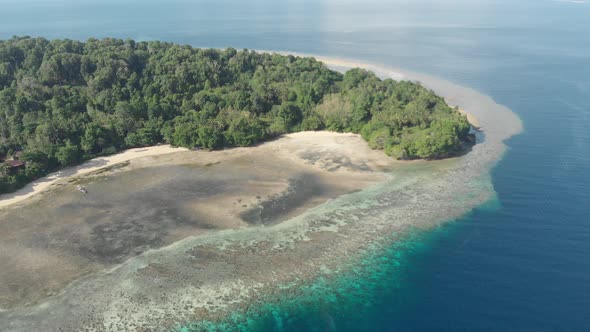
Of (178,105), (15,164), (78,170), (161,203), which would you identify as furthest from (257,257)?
(178,105)

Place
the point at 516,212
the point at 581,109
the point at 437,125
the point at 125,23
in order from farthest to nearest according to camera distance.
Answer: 1. the point at 125,23
2. the point at 581,109
3. the point at 437,125
4. the point at 516,212

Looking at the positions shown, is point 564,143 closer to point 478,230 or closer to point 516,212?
point 516,212

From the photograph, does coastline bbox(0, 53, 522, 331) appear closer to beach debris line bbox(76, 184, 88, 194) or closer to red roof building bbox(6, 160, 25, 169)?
beach debris line bbox(76, 184, 88, 194)

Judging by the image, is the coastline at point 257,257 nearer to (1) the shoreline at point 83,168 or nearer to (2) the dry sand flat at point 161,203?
(2) the dry sand flat at point 161,203

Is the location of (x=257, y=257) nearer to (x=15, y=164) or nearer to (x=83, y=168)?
(x=83, y=168)

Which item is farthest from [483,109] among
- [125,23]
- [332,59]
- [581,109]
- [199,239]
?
[125,23]

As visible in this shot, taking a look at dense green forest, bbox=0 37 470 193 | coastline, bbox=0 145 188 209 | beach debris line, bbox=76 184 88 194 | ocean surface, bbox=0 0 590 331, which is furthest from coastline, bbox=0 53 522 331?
coastline, bbox=0 145 188 209
